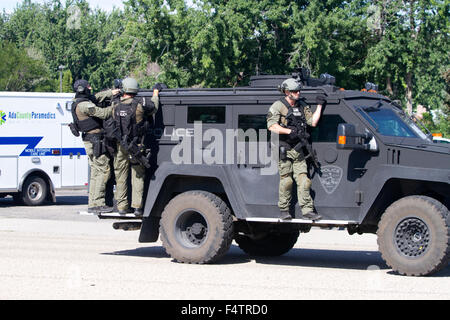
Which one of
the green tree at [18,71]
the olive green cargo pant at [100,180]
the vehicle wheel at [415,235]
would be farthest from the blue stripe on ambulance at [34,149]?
the green tree at [18,71]

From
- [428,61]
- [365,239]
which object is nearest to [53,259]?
[365,239]

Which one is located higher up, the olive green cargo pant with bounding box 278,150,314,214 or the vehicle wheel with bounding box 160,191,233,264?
the olive green cargo pant with bounding box 278,150,314,214

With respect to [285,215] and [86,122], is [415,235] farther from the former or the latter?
[86,122]

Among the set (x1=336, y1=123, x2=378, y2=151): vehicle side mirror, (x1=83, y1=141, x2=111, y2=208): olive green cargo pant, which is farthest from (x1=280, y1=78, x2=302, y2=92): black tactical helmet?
(x1=83, y1=141, x2=111, y2=208): olive green cargo pant

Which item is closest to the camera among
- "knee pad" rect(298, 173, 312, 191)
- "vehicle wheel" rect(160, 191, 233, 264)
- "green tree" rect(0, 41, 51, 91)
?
"knee pad" rect(298, 173, 312, 191)

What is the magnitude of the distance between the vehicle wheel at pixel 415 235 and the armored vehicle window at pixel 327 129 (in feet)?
4.15

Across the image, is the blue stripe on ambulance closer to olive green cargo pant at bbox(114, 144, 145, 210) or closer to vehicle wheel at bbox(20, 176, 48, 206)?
vehicle wheel at bbox(20, 176, 48, 206)

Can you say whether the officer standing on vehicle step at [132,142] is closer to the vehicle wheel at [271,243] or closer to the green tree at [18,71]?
the vehicle wheel at [271,243]

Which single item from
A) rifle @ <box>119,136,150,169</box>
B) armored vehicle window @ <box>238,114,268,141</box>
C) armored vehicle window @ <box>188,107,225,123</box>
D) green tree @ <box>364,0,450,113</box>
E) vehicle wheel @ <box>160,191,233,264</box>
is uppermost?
green tree @ <box>364,0,450,113</box>

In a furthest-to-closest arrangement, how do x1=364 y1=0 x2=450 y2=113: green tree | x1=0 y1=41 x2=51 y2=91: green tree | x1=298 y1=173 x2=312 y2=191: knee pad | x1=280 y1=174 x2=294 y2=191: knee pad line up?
x1=0 y1=41 x2=51 y2=91: green tree, x1=364 y1=0 x2=450 y2=113: green tree, x1=280 y1=174 x2=294 y2=191: knee pad, x1=298 y1=173 x2=312 y2=191: knee pad

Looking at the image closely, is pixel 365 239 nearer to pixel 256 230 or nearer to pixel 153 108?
pixel 256 230

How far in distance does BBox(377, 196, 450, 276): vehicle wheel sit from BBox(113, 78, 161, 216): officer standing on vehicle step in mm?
3512

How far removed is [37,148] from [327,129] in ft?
47.8

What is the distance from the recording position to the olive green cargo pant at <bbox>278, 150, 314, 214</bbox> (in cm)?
1026
